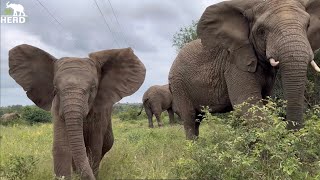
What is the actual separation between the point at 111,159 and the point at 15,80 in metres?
1.93

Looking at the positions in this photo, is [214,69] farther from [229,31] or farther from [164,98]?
[164,98]

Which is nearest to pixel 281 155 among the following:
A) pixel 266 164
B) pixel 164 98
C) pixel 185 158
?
pixel 266 164

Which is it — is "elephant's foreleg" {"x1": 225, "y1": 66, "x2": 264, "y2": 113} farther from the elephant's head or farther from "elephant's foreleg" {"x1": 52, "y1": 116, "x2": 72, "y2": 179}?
"elephant's foreleg" {"x1": 52, "y1": 116, "x2": 72, "y2": 179}

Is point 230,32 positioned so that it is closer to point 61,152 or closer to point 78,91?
point 78,91

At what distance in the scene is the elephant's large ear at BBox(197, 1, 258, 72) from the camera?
7.07m

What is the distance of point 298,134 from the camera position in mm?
5094

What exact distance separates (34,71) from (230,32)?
2880 mm

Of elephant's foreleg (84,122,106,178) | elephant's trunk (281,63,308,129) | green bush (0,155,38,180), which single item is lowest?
green bush (0,155,38,180)

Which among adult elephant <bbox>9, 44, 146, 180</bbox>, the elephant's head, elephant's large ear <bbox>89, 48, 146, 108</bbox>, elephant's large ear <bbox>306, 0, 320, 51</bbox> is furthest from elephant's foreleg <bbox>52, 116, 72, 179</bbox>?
elephant's large ear <bbox>306, 0, 320, 51</bbox>

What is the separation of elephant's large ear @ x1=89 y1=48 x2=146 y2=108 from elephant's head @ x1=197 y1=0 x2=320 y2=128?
1.24 meters

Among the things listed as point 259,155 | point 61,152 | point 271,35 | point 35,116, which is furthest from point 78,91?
point 35,116

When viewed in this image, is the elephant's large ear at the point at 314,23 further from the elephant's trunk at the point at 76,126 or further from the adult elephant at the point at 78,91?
the elephant's trunk at the point at 76,126

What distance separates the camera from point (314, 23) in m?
6.85

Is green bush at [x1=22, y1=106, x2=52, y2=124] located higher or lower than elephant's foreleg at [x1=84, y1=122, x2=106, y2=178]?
higher
